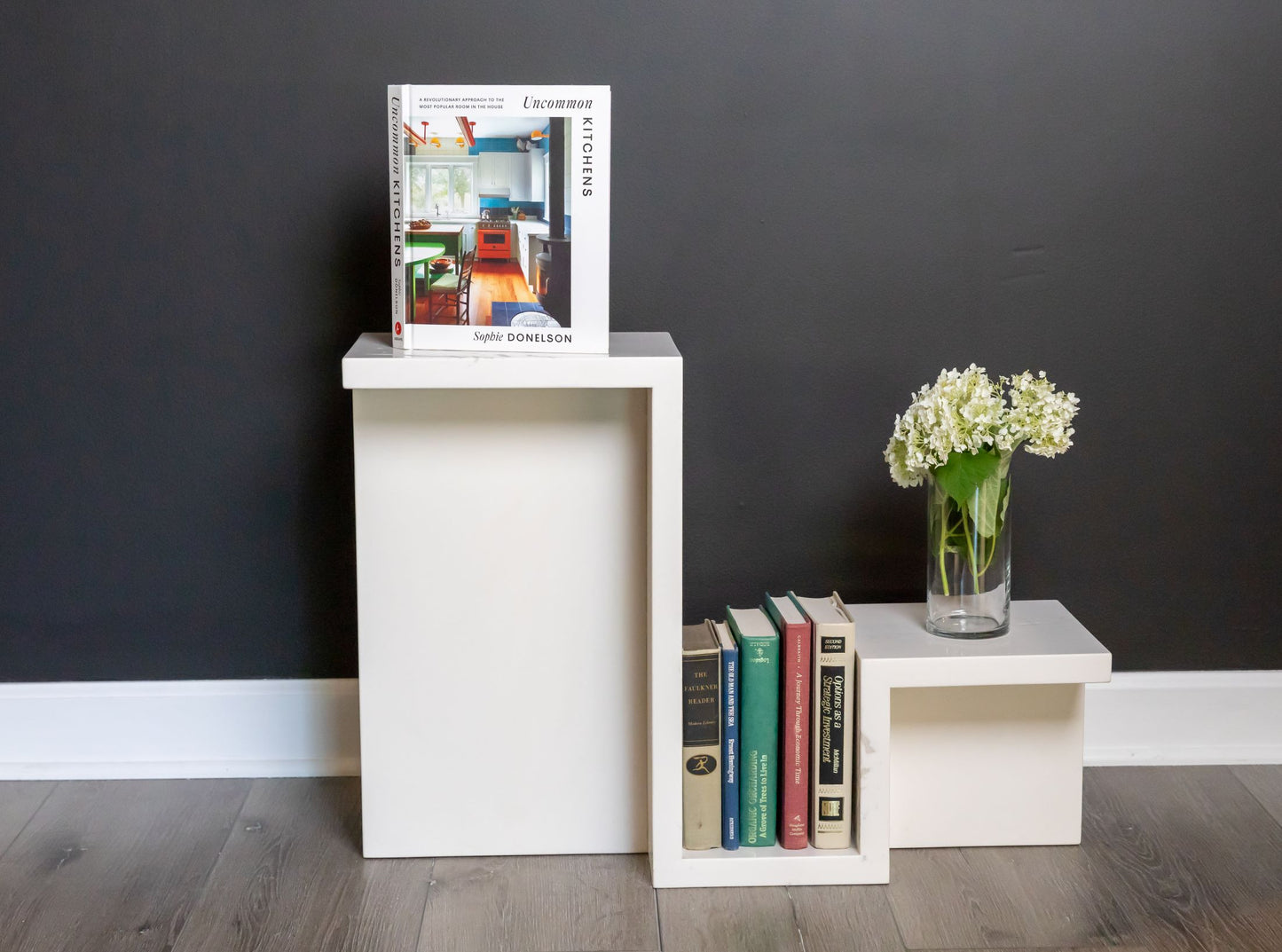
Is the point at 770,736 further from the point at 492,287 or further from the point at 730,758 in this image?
the point at 492,287

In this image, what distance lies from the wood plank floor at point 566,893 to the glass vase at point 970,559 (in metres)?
0.35

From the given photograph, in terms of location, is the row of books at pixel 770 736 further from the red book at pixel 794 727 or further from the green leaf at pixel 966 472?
the green leaf at pixel 966 472

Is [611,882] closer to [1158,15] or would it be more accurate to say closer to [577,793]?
[577,793]

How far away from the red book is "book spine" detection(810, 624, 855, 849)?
0.04 feet

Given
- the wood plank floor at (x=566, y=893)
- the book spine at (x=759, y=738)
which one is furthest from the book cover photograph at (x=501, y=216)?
the wood plank floor at (x=566, y=893)

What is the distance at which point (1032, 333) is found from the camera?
2027 mm

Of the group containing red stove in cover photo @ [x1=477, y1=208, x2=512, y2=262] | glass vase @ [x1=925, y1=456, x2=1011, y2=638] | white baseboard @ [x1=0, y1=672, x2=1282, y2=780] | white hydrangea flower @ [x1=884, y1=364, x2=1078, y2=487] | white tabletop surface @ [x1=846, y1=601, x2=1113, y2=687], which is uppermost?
red stove in cover photo @ [x1=477, y1=208, x2=512, y2=262]

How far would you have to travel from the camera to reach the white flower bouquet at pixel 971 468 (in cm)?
170

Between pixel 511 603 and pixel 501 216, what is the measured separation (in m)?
0.54

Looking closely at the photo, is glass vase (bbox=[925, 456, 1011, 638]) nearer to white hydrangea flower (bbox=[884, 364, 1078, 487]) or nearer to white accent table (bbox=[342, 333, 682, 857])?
white hydrangea flower (bbox=[884, 364, 1078, 487])

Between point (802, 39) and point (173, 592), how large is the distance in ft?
4.43

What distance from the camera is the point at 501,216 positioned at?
5.24ft

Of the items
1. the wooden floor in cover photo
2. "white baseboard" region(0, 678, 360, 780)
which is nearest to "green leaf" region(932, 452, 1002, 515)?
the wooden floor in cover photo

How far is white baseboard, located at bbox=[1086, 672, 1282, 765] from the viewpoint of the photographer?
6.98 feet
